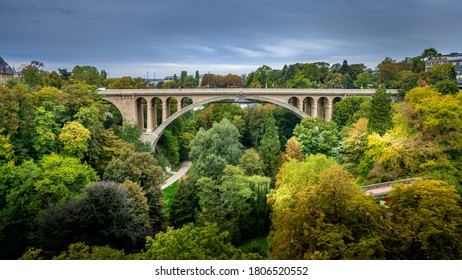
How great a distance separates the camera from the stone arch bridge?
25.0 metres

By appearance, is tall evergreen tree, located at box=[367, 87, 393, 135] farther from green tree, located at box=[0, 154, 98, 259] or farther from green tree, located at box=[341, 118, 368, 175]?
green tree, located at box=[0, 154, 98, 259]

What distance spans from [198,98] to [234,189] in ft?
43.2

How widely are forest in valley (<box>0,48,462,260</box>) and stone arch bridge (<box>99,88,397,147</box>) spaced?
3.00 meters

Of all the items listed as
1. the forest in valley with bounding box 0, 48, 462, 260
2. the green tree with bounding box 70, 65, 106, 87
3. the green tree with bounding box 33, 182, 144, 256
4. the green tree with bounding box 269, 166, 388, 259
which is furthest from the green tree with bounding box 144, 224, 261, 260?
the green tree with bounding box 70, 65, 106, 87

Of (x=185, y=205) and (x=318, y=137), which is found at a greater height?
(x=318, y=137)

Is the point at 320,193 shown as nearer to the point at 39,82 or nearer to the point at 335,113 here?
the point at 335,113

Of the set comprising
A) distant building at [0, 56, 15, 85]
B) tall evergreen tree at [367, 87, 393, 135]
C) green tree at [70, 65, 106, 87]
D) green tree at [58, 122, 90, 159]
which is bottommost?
green tree at [58, 122, 90, 159]

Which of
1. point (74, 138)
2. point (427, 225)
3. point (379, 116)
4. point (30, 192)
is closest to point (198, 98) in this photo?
point (74, 138)

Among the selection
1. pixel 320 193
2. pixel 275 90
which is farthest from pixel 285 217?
pixel 275 90

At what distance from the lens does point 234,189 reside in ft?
46.2

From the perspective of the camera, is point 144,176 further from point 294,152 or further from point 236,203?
point 294,152

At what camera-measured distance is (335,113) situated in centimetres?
2297

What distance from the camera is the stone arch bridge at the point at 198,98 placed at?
25.0 meters

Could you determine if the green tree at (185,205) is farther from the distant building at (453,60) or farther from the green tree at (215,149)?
the distant building at (453,60)
